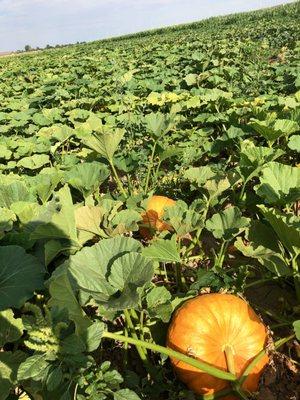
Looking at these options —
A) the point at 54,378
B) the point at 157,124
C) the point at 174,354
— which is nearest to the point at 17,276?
the point at 54,378

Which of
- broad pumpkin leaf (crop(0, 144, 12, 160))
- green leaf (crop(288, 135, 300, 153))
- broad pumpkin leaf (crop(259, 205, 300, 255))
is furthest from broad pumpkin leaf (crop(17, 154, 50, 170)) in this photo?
broad pumpkin leaf (crop(259, 205, 300, 255))

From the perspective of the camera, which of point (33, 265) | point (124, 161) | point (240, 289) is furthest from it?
point (124, 161)

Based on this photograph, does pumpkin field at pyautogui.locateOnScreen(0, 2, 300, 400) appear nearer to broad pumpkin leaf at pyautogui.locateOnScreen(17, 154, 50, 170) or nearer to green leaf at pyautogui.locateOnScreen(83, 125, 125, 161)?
green leaf at pyautogui.locateOnScreen(83, 125, 125, 161)

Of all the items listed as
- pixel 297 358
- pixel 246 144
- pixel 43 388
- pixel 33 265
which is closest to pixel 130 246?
pixel 33 265

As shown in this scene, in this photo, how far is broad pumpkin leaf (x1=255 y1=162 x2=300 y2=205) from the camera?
7.95 feet

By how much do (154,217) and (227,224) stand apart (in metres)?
0.78

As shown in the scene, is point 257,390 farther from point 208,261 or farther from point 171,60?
point 171,60

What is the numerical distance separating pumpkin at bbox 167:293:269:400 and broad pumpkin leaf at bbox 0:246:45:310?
684 millimetres

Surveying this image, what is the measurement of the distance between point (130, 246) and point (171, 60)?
10.8 m

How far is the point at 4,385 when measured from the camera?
1561mm

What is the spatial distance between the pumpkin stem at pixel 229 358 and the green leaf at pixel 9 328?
893 mm

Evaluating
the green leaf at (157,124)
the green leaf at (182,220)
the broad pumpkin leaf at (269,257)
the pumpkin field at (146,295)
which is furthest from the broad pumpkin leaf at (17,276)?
the green leaf at (157,124)

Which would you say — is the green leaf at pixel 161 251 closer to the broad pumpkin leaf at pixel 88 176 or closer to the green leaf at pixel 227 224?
the green leaf at pixel 227 224

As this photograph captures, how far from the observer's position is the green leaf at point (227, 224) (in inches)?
88.1
